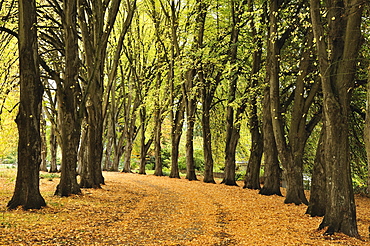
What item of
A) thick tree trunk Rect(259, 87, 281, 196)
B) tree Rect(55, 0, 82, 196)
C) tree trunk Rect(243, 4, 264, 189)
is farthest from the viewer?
tree trunk Rect(243, 4, 264, 189)

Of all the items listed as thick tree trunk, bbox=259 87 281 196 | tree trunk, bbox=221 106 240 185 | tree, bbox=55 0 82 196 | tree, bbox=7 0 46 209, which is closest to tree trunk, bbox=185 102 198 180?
tree trunk, bbox=221 106 240 185

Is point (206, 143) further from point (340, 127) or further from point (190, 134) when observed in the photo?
point (340, 127)

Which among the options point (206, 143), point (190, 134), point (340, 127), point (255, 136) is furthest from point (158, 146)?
point (340, 127)

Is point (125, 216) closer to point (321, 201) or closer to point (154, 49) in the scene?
point (321, 201)

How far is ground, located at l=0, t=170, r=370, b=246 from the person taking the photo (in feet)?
21.2

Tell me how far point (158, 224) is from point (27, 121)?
13.4 ft

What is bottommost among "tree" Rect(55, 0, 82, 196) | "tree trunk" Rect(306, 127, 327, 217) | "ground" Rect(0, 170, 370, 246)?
"ground" Rect(0, 170, 370, 246)

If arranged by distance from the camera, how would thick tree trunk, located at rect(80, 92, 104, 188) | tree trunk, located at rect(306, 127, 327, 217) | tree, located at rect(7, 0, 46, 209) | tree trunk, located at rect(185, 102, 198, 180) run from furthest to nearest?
1. tree trunk, located at rect(185, 102, 198, 180)
2. thick tree trunk, located at rect(80, 92, 104, 188)
3. tree trunk, located at rect(306, 127, 327, 217)
4. tree, located at rect(7, 0, 46, 209)

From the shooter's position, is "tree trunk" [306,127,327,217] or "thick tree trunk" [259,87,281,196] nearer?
"tree trunk" [306,127,327,217]

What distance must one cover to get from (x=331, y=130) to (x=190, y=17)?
16219mm

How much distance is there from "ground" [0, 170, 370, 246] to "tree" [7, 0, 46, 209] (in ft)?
1.45

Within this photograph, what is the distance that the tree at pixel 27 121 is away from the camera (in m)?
8.53

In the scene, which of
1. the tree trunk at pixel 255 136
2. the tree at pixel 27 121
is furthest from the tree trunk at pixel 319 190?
the tree at pixel 27 121

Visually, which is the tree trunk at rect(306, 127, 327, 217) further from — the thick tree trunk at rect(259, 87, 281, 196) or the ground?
the thick tree trunk at rect(259, 87, 281, 196)
